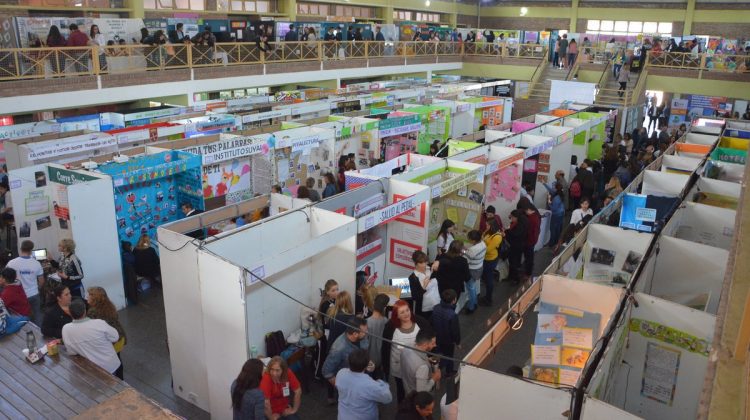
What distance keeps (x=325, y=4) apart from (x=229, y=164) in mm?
17273

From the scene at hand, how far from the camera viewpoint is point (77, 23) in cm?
1342

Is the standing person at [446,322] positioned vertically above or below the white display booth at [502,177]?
below

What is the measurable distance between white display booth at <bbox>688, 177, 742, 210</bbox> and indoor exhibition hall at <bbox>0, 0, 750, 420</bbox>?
36 millimetres

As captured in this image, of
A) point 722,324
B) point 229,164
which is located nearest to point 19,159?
point 229,164

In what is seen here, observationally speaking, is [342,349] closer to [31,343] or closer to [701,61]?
[31,343]

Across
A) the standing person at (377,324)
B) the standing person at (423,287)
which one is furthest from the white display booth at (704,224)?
the standing person at (377,324)

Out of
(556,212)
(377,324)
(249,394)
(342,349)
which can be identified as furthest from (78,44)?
(249,394)

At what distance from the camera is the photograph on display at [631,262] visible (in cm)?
590

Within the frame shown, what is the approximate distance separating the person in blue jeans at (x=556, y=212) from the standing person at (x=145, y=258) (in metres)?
6.38

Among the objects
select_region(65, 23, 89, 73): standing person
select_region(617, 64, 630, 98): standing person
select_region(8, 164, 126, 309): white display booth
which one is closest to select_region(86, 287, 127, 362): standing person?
select_region(8, 164, 126, 309): white display booth

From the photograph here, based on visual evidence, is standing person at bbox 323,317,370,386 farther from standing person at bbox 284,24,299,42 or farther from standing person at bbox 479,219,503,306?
standing person at bbox 284,24,299,42

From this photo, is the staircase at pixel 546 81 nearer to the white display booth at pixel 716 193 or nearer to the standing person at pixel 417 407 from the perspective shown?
the white display booth at pixel 716 193

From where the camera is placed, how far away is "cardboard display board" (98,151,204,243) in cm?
836

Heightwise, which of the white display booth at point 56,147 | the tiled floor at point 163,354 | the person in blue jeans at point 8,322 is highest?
the white display booth at point 56,147
